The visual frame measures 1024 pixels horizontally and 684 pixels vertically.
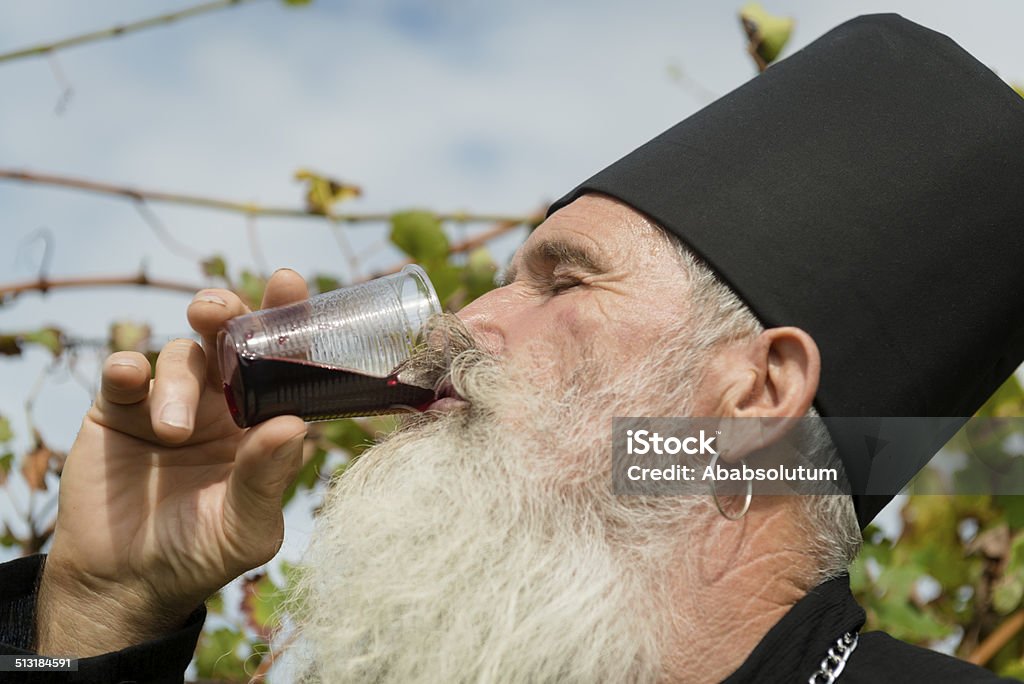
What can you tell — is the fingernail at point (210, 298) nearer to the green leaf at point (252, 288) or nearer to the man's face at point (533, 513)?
the man's face at point (533, 513)

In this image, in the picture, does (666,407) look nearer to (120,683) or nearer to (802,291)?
(802,291)

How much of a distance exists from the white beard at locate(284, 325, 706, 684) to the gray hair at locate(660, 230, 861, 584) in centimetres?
11

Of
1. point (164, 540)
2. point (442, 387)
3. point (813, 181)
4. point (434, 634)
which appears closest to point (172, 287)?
point (164, 540)

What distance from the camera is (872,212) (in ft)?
5.70

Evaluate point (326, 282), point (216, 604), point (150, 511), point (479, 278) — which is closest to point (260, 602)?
point (216, 604)

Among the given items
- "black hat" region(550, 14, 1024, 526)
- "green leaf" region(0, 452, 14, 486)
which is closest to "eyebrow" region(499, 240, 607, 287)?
"black hat" region(550, 14, 1024, 526)

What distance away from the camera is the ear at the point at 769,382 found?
64.1 inches

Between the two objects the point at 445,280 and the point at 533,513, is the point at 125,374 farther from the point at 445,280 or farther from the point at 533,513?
the point at 445,280

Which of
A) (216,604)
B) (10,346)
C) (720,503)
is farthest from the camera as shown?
(216,604)

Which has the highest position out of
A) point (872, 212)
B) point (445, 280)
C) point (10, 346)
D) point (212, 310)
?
point (872, 212)

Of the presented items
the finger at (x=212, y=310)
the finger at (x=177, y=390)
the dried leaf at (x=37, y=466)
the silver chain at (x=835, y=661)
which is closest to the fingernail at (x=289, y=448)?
the finger at (x=177, y=390)

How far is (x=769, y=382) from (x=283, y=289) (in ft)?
2.57

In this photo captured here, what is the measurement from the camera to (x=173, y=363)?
1.73 metres

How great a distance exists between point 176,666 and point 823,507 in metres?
1.12
